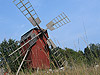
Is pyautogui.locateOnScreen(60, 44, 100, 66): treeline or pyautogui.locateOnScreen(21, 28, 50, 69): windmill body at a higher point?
pyautogui.locateOnScreen(21, 28, 50, 69): windmill body

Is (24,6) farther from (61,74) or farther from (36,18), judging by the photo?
(61,74)

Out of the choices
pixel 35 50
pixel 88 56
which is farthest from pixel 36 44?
pixel 88 56

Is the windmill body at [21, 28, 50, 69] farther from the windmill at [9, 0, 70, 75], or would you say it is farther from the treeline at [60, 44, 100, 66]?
the treeline at [60, 44, 100, 66]

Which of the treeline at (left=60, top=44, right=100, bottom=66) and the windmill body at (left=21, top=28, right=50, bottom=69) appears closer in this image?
the treeline at (left=60, top=44, right=100, bottom=66)

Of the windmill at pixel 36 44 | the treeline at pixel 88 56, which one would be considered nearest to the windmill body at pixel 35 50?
the windmill at pixel 36 44

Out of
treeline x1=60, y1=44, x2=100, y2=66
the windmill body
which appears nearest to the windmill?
the windmill body

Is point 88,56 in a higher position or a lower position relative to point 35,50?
lower

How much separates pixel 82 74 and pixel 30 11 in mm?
9635

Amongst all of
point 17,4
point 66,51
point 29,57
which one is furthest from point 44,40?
point 66,51

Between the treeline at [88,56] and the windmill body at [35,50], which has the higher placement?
the windmill body at [35,50]

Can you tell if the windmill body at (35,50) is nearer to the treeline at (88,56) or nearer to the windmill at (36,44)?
the windmill at (36,44)

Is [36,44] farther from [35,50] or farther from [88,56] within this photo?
[88,56]

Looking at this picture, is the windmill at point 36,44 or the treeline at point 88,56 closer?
the treeline at point 88,56

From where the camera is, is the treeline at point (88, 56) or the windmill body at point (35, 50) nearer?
the treeline at point (88, 56)
